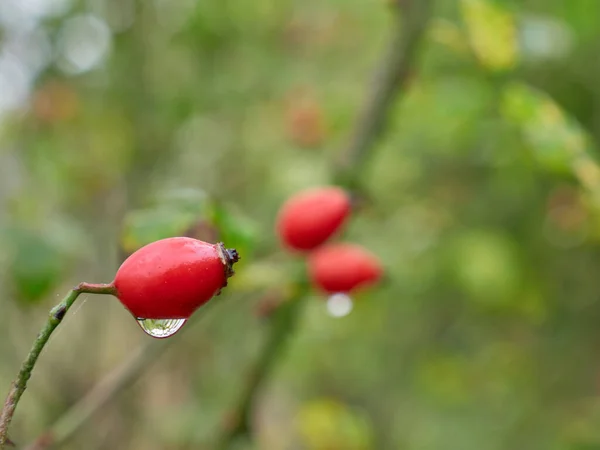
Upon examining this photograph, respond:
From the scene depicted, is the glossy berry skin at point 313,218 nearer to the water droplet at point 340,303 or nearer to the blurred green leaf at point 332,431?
the water droplet at point 340,303

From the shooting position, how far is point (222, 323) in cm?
353

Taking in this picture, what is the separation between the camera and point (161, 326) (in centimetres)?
79

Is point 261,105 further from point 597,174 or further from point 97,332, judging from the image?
point 597,174

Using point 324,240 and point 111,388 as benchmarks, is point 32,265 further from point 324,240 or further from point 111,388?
point 324,240

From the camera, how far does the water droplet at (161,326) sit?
0.78 metres

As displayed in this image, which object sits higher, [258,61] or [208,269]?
[208,269]

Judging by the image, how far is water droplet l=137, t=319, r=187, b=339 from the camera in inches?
30.5

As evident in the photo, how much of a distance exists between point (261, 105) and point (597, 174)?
104 inches

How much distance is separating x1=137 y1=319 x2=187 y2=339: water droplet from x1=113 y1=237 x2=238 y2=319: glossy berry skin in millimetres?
39

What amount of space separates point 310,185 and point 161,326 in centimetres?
183

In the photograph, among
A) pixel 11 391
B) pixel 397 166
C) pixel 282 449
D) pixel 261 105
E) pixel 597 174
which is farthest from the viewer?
pixel 282 449

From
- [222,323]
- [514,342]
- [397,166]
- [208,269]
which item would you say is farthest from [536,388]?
[208,269]

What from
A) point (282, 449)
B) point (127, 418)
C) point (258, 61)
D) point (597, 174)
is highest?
point (597, 174)

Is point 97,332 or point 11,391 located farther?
point 97,332
